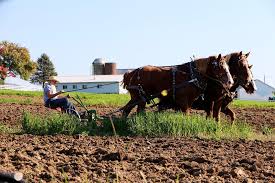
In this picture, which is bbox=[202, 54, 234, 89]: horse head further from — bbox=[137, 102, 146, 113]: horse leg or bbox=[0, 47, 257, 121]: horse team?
bbox=[137, 102, 146, 113]: horse leg

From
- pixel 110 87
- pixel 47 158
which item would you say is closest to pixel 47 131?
pixel 47 158

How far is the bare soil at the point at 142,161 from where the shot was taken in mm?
5672

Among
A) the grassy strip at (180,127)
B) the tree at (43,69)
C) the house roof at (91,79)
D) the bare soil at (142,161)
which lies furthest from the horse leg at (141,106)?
the tree at (43,69)

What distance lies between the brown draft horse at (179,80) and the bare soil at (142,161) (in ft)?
8.89

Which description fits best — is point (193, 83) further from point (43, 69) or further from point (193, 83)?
point (43, 69)

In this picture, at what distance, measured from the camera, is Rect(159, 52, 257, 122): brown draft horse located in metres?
12.5

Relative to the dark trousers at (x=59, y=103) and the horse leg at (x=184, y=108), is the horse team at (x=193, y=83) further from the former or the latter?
the dark trousers at (x=59, y=103)

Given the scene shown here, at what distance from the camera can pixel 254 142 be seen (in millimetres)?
9430

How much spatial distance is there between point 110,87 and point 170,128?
204 ft

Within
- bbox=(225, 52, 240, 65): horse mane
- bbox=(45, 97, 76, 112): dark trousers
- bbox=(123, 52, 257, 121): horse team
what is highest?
bbox=(225, 52, 240, 65): horse mane

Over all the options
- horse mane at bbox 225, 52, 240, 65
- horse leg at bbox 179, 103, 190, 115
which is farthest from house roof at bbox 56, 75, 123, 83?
horse leg at bbox 179, 103, 190, 115

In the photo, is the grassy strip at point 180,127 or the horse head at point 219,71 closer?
the grassy strip at point 180,127

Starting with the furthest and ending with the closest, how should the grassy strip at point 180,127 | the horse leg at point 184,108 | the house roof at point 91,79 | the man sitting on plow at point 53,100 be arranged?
1. the house roof at point 91,79
2. the man sitting on plow at point 53,100
3. the horse leg at point 184,108
4. the grassy strip at point 180,127

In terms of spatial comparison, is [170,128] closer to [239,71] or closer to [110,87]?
[239,71]
